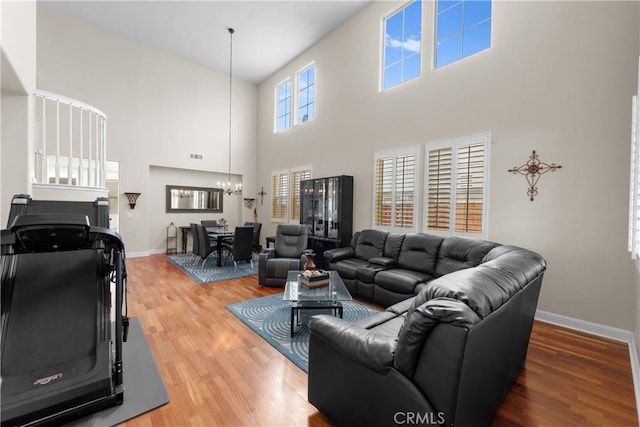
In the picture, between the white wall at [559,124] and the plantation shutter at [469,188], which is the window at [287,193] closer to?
the white wall at [559,124]

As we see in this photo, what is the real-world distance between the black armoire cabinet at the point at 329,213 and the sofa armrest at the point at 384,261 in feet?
4.46

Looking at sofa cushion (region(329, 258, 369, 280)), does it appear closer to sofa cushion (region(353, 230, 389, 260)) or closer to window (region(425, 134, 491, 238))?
sofa cushion (region(353, 230, 389, 260))

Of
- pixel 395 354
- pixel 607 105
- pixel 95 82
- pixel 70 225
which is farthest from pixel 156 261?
pixel 607 105

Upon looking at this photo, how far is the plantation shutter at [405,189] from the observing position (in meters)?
4.63

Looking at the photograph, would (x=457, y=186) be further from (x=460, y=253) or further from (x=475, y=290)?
(x=475, y=290)

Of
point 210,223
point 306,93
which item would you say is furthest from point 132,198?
point 306,93

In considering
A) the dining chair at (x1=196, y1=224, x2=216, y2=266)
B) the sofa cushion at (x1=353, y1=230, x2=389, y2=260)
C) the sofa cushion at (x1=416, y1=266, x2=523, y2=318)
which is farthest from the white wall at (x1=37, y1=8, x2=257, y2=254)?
the sofa cushion at (x1=416, y1=266, x2=523, y2=318)

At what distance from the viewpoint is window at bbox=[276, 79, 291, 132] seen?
787cm

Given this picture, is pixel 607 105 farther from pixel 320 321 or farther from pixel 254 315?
pixel 254 315

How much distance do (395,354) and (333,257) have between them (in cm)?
316

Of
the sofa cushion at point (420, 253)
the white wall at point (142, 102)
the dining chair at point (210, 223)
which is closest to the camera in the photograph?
the sofa cushion at point (420, 253)

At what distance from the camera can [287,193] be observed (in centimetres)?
767

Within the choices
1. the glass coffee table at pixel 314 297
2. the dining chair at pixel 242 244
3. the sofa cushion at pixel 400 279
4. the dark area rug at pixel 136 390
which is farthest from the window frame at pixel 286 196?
the dark area rug at pixel 136 390

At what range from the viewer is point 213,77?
8.12m
